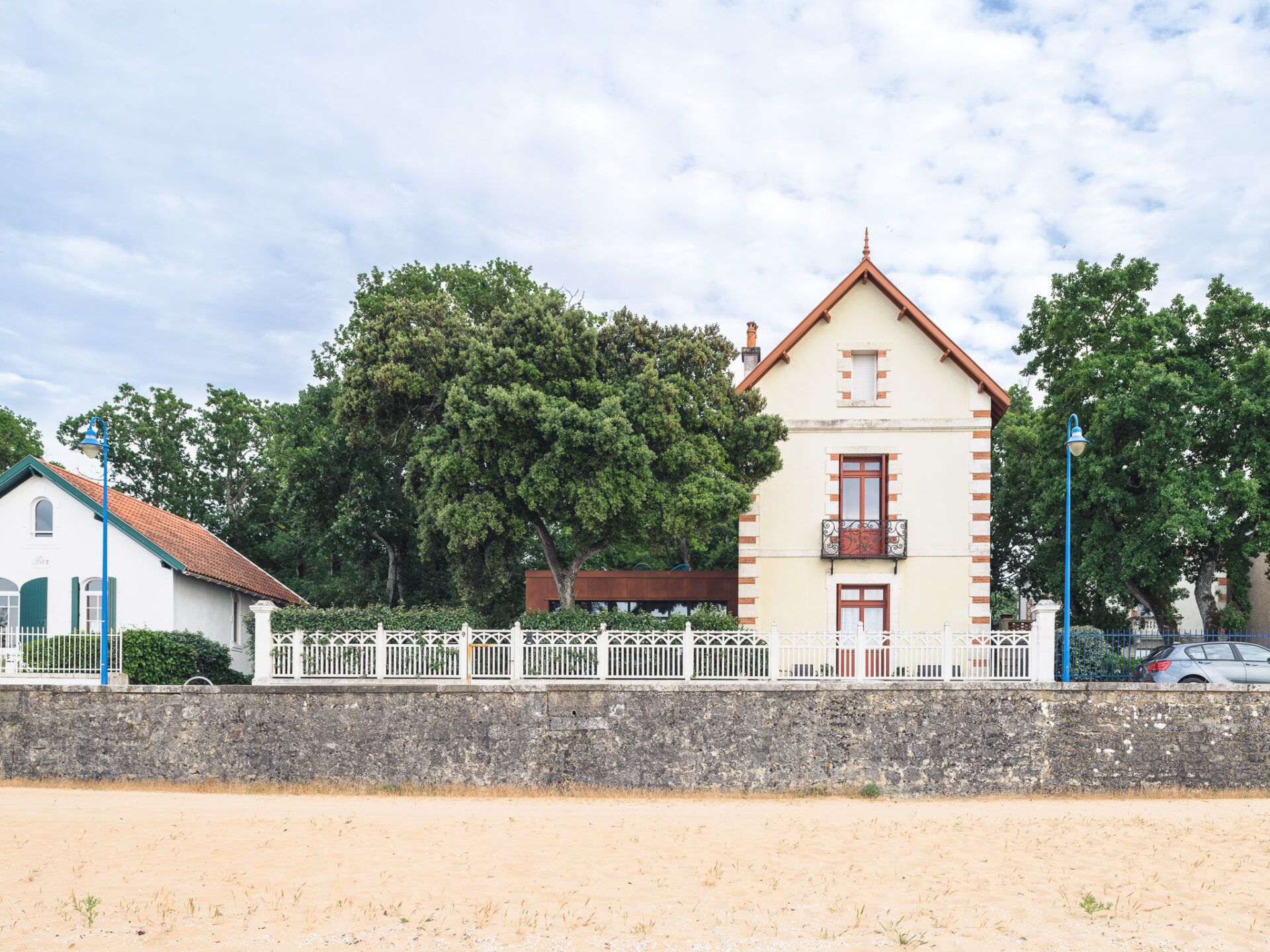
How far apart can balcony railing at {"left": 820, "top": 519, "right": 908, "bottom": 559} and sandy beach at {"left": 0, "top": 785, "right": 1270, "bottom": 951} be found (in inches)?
286

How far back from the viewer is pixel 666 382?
18.4 m

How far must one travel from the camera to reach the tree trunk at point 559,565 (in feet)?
65.0

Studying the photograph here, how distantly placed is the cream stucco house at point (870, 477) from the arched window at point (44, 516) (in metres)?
16.9

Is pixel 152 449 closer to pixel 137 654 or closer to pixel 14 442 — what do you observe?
pixel 14 442

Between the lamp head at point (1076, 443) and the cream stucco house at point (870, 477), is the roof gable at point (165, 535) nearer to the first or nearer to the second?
the cream stucco house at point (870, 477)

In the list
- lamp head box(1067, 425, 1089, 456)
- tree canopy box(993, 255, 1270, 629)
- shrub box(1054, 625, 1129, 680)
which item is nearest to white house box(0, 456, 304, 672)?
lamp head box(1067, 425, 1089, 456)

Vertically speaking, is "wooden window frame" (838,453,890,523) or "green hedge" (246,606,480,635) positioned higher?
"wooden window frame" (838,453,890,523)

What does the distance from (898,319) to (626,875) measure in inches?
618

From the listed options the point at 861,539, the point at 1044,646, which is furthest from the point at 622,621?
the point at 1044,646

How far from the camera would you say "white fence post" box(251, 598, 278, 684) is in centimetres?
1562

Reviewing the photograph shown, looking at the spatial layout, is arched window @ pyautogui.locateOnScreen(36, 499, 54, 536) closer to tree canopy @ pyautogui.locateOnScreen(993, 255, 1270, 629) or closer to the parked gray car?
the parked gray car

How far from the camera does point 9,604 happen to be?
20.0 metres

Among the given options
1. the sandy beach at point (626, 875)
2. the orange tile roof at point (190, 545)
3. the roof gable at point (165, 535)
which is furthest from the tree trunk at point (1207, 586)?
the roof gable at point (165, 535)

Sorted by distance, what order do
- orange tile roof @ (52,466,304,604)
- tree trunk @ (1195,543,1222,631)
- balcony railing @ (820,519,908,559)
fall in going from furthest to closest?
tree trunk @ (1195,543,1222,631), orange tile roof @ (52,466,304,604), balcony railing @ (820,519,908,559)
